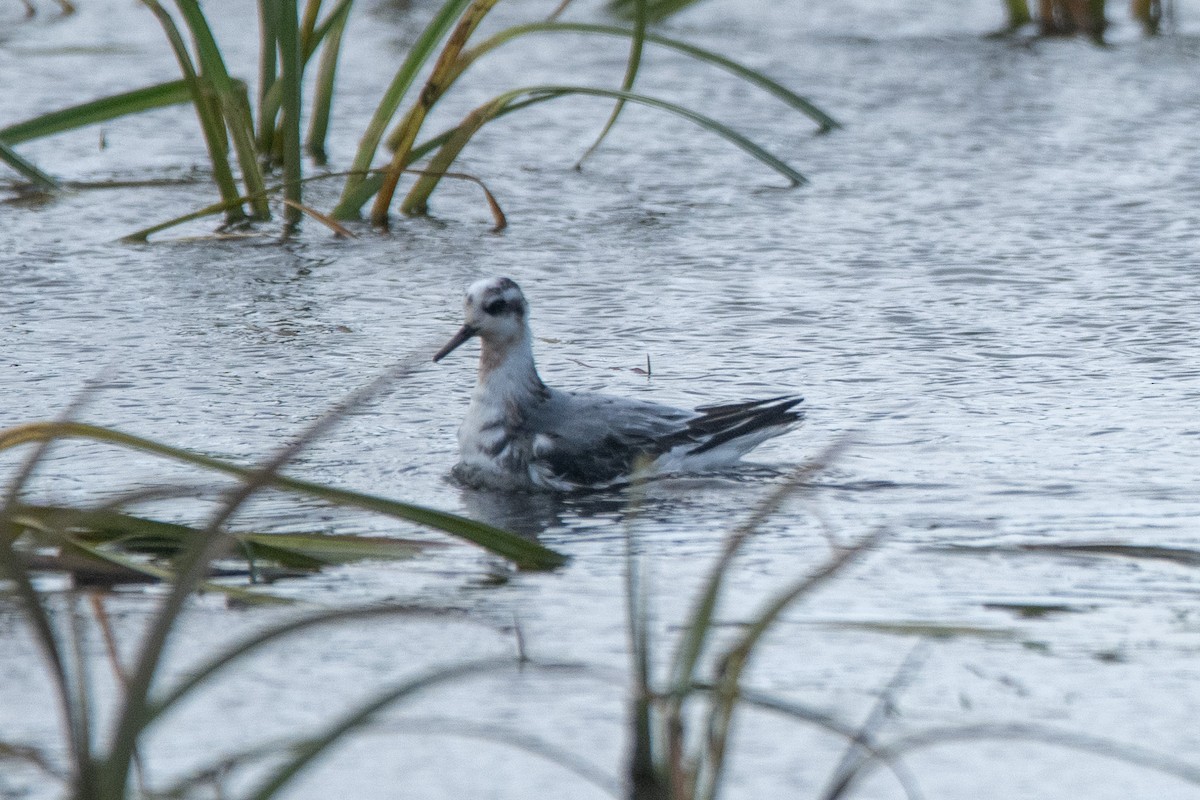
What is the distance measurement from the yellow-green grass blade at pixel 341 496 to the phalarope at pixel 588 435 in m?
0.97

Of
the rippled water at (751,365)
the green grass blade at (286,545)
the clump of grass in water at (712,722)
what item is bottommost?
the rippled water at (751,365)

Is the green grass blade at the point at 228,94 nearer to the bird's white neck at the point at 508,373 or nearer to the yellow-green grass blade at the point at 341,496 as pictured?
the bird's white neck at the point at 508,373

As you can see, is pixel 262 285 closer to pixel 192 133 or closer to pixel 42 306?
pixel 42 306

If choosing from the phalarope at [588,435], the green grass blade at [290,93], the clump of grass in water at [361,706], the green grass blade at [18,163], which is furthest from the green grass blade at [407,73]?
the clump of grass in water at [361,706]

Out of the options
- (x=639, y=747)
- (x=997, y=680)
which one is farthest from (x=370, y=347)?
(x=639, y=747)

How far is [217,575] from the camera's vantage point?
149 inches

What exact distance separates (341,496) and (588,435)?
1.57 meters

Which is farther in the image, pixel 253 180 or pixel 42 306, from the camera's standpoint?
pixel 253 180

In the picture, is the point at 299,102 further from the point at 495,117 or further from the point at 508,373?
the point at 508,373

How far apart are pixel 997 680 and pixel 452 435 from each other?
6.98ft

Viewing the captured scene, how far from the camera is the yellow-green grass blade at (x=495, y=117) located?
6.44 m

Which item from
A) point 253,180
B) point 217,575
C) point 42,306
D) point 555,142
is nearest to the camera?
point 217,575

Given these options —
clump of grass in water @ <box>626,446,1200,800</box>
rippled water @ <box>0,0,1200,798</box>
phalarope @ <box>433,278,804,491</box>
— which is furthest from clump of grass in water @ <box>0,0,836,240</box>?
clump of grass in water @ <box>626,446,1200,800</box>

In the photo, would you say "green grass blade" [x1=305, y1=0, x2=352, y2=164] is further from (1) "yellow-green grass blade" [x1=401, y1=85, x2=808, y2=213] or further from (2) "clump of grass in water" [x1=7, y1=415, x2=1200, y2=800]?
(2) "clump of grass in water" [x1=7, y1=415, x2=1200, y2=800]
